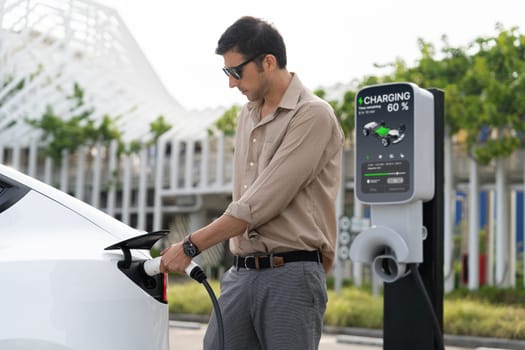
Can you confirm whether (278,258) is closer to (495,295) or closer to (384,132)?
(384,132)

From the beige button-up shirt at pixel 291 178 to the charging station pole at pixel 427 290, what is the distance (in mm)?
711

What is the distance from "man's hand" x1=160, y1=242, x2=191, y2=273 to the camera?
9.18 ft

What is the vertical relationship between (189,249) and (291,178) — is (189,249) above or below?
below

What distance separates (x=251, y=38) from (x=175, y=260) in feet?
2.61

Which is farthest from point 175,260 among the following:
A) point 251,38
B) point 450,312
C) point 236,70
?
point 450,312

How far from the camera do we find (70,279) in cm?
267

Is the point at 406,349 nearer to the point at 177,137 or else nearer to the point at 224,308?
the point at 224,308

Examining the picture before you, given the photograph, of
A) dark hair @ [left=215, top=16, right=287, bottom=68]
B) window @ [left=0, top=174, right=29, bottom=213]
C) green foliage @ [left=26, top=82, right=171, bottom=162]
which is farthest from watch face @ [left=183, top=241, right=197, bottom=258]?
green foliage @ [left=26, top=82, right=171, bottom=162]

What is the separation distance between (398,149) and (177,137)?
29.0 meters

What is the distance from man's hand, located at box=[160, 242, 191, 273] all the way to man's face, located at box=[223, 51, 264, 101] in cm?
61

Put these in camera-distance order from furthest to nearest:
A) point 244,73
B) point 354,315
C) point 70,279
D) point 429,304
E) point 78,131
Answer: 1. point 78,131
2. point 354,315
3. point 429,304
4. point 244,73
5. point 70,279

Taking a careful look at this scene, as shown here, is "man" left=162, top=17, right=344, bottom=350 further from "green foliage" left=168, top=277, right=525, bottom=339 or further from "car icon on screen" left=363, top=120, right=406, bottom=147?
"green foliage" left=168, top=277, right=525, bottom=339

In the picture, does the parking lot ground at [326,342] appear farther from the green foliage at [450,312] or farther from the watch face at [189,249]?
the watch face at [189,249]

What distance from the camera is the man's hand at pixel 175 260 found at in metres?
2.80
